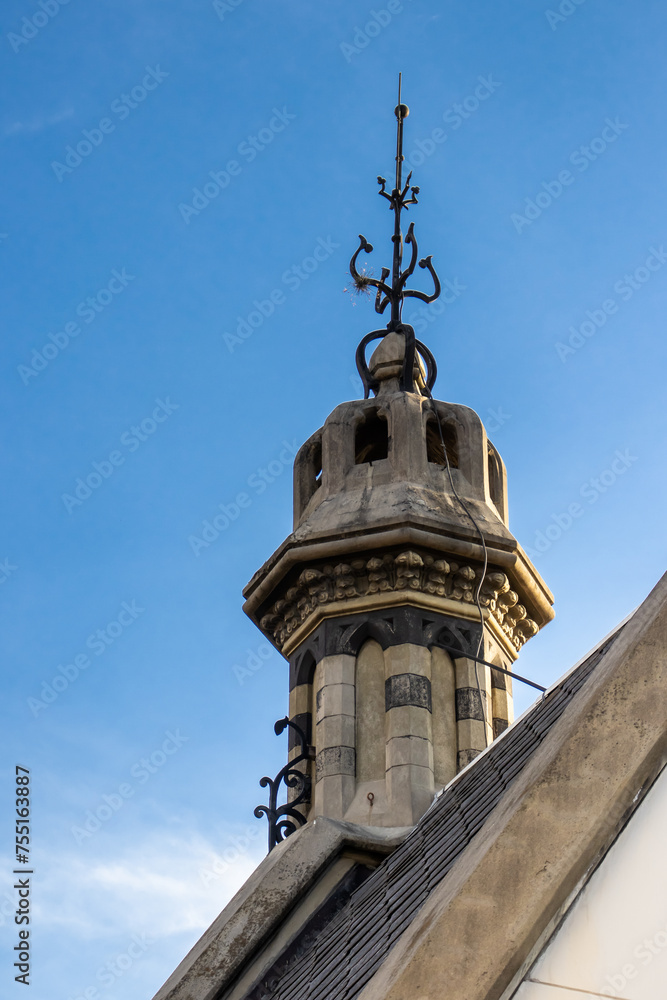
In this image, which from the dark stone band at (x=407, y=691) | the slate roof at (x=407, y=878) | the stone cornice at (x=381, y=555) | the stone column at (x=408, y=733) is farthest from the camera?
the stone cornice at (x=381, y=555)

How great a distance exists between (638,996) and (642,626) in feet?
3.30

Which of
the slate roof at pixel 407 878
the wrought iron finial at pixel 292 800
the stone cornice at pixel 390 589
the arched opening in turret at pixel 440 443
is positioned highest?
the arched opening in turret at pixel 440 443

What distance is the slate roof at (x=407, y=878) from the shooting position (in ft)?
16.1

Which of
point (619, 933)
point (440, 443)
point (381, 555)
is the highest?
point (440, 443)

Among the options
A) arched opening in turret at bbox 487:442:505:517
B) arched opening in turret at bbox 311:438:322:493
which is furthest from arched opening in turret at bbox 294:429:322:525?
arched opening in turret at bbox 487:442:505:517

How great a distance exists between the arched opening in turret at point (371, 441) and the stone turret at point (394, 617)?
0.32 m

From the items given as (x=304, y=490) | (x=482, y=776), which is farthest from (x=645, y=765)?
(x=304, y=490)

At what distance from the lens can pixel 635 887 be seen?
11.4 feet

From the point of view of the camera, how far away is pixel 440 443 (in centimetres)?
1100

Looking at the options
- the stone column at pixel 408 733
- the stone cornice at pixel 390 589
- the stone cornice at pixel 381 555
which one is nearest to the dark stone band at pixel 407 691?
the stone column at pixel 408 733

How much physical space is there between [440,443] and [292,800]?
3206 millimetres

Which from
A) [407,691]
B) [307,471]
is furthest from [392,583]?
[307,471]

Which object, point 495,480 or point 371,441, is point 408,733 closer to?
point 495,480

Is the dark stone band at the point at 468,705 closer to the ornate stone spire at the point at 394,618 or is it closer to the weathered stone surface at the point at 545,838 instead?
the ornate stone spire at the point at 394,618
